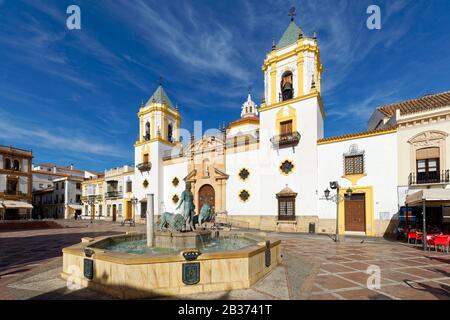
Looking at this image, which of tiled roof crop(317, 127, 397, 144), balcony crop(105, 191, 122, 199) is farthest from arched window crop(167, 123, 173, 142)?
tiled roof crop(317, 127, 397, 144)

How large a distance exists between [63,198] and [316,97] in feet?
140

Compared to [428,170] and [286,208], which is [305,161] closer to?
[286,208]

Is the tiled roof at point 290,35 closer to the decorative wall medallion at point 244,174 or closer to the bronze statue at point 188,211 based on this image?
the decorative wall medallion at point 244,174

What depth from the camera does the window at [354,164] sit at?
1700 centimetres

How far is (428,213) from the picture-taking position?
48.9ft

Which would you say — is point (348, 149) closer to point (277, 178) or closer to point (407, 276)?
point (277, 178)

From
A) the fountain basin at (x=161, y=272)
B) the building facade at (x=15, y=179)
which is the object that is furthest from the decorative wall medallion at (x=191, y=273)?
the building facade at (x=15, y=179)

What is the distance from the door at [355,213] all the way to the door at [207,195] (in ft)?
38.7

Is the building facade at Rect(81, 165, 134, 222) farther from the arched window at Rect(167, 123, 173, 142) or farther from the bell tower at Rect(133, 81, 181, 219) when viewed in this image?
the arched window at Rect(167, 123, 173, 142)

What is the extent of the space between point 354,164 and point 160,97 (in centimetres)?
2331

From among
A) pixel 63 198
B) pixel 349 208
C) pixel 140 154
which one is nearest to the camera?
pixel 349 208

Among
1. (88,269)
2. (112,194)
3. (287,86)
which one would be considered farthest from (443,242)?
(112,194)
